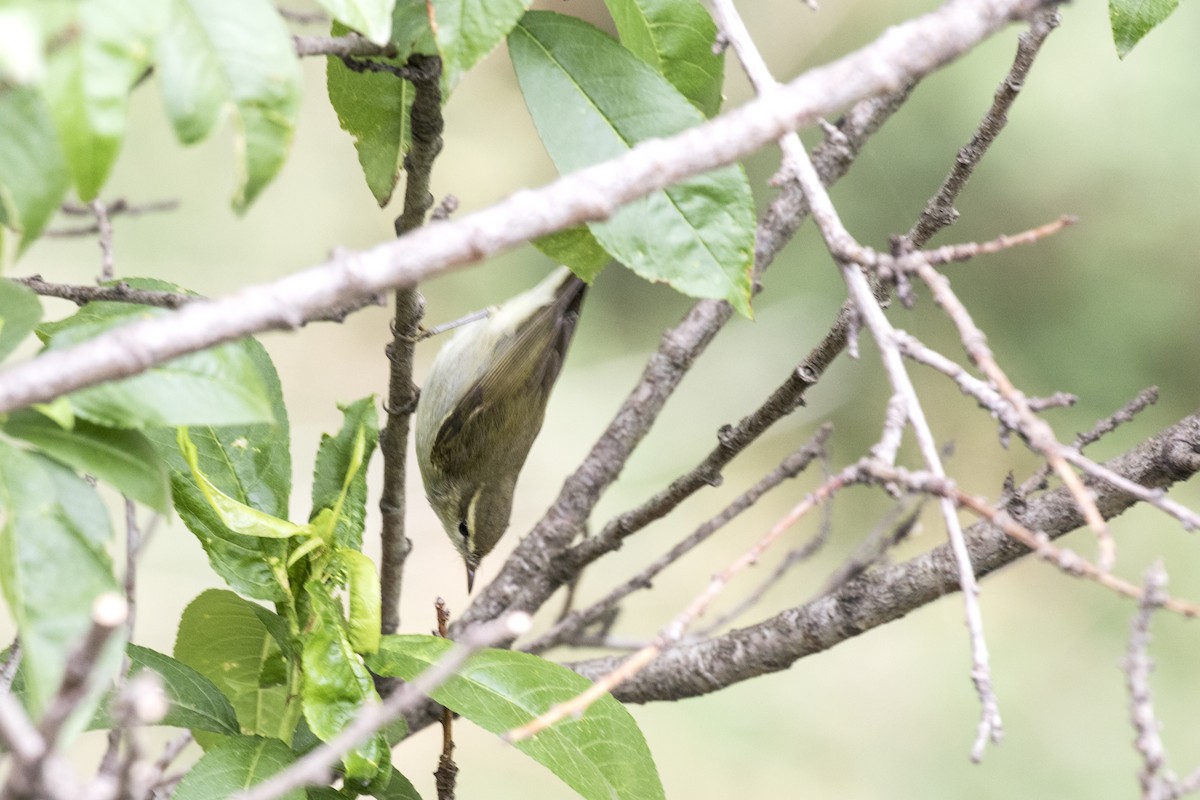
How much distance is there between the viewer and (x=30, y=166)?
27.7 inches

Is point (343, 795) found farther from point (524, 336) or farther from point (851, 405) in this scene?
point (851, 405)

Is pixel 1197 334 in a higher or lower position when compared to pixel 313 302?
higher

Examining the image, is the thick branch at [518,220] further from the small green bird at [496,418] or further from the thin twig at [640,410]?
the small green bird at [496,418]

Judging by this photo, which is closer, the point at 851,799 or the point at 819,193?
the point at 819,193

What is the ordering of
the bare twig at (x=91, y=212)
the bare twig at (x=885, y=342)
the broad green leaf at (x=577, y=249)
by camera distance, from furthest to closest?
the bare twig at (x=91, y=212), the broad green leaf at (x=577, y=249), the bare twig at (x=885, y=342)

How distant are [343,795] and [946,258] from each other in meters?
0.80

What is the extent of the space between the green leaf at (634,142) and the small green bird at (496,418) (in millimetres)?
1828

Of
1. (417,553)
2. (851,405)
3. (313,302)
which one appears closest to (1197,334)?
(851,405)

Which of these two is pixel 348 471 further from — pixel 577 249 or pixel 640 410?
pixel 640 410

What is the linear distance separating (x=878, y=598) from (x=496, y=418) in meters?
1.78

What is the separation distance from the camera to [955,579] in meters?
1.30

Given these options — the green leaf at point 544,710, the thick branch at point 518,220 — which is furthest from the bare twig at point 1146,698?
the green leaf at point 544,710

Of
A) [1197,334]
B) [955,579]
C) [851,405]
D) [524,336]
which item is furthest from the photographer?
[851,405]

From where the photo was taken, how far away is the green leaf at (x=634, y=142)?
101cm
